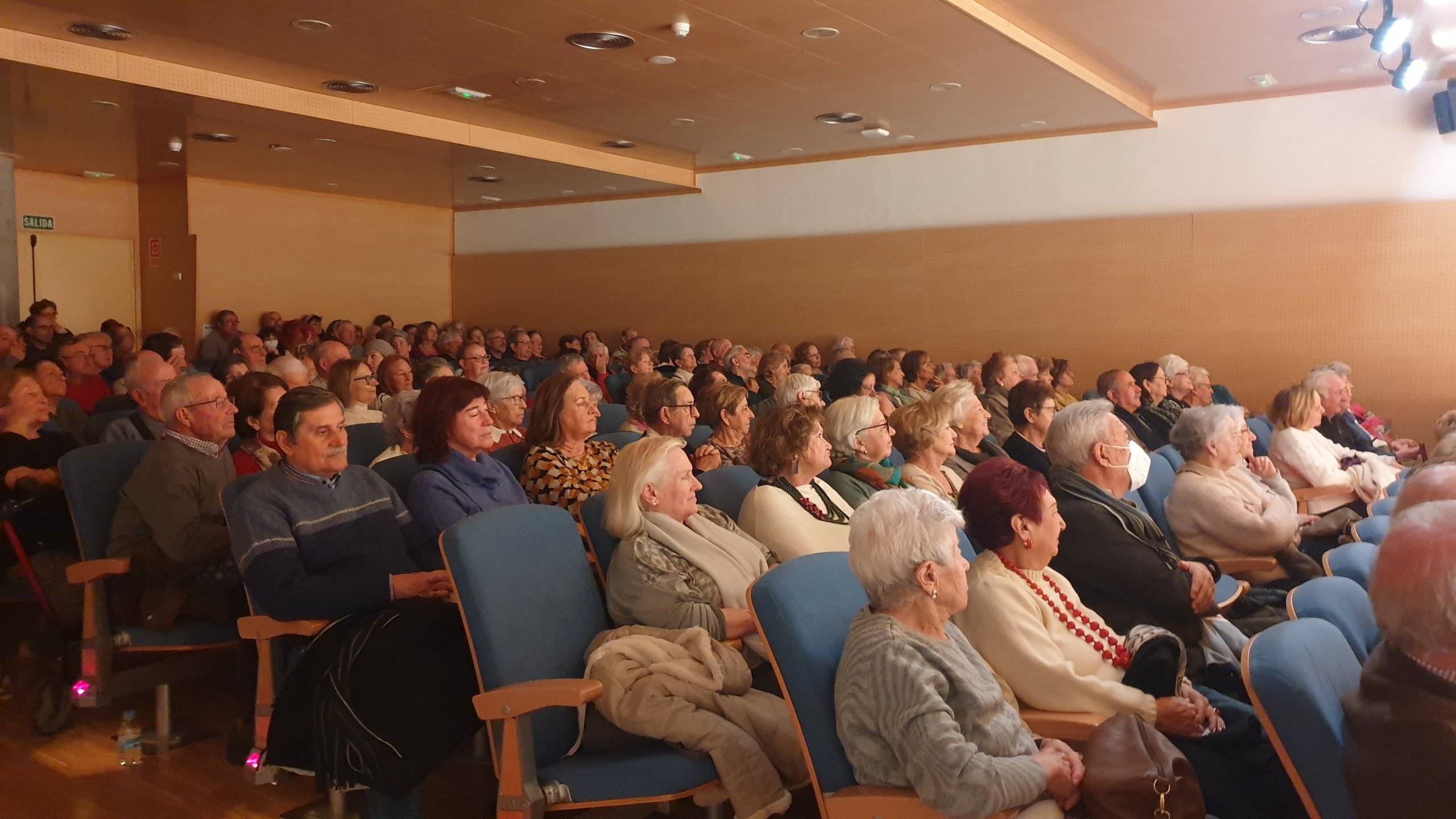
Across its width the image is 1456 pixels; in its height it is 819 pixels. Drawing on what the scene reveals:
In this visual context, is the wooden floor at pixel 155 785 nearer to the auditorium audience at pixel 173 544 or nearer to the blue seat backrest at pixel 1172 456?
the auditorium audience at pixel 173 544

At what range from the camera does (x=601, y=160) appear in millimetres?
11781

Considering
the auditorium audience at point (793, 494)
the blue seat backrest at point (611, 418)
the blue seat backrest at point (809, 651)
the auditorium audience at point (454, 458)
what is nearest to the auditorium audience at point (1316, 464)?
the auditorium audience at point (793, 494)

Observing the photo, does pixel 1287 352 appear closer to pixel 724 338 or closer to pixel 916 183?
pixel 916 183

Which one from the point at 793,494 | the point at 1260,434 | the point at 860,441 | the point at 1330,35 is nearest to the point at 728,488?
the point at 793,494

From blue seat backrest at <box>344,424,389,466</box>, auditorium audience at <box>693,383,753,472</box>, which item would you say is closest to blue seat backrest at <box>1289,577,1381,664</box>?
auditorium audience at <box>693,383,753,472</box>

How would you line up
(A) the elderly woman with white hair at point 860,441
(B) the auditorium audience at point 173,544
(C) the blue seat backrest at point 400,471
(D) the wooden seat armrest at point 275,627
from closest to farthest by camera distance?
(D) the wooden seat armrest at point 275,627, (B) the auditorium audience at point 173,544, (C) the blue seat backrest at point 400,471, (A) the elderly woman with white hair at point 860,441

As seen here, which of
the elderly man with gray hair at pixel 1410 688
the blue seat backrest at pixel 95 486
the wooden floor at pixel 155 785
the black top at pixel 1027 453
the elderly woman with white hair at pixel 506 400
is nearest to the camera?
the elderly man with gray hair at pixel 1410 688

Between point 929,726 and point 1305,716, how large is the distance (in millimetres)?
606

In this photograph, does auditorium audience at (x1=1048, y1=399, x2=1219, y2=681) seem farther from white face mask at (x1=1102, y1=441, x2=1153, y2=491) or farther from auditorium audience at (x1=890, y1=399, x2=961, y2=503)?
white face mask at (x1=1102, y1=441, x2=1153, y2=491)

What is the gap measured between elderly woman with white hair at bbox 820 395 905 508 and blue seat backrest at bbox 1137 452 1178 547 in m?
1.14

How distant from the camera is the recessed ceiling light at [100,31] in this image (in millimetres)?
6914

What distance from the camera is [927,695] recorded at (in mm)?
2037

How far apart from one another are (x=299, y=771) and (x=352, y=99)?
7.33 m

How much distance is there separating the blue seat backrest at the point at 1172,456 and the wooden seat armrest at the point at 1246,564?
1.03 meters
